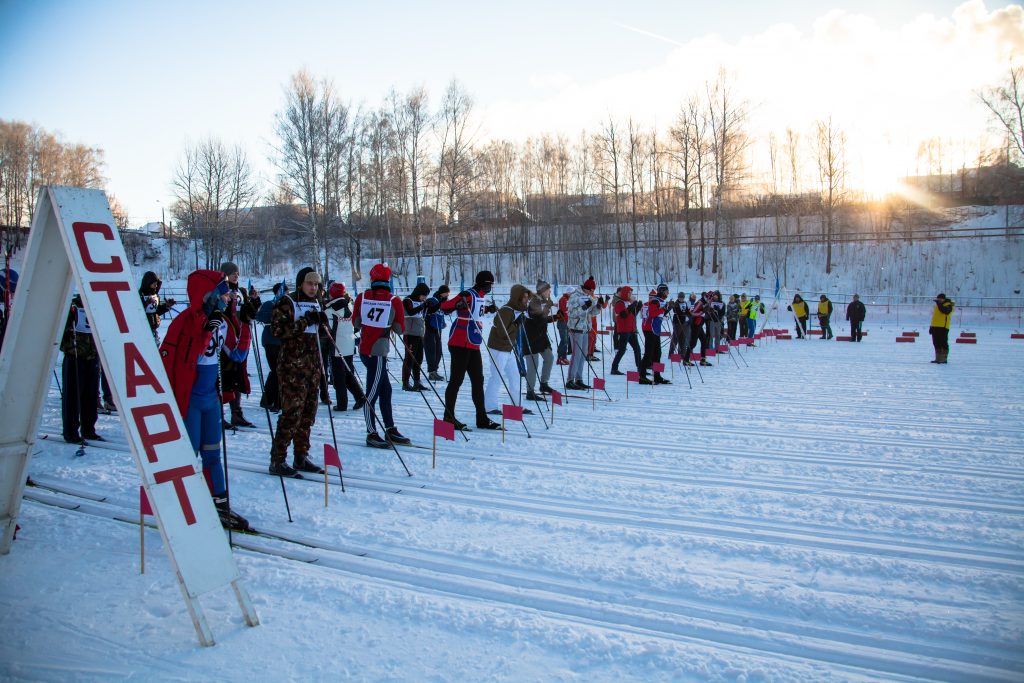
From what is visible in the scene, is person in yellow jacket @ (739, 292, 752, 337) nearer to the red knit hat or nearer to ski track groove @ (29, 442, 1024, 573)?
the red knit hat

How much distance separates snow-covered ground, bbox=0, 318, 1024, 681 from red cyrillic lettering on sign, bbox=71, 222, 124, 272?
71.2 inches

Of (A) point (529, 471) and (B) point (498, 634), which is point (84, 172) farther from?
(B) point (498, 634)

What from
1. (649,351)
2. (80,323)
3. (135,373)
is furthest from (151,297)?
(649,351)

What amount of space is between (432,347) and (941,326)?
1181cm

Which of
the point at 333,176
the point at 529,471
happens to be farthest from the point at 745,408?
the point at 333,176

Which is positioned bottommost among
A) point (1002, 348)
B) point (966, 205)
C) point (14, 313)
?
point (1002, 348)

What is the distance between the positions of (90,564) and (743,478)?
16.7 feet

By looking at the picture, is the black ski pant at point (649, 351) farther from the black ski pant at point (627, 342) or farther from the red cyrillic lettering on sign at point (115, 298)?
the red cyrillic lettering on sign at point (115, 298)

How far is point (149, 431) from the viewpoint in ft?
9.77

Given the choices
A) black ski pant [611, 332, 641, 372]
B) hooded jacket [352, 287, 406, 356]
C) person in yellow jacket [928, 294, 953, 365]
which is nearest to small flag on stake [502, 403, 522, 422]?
hooded jacket [352, 287, 406, 356]

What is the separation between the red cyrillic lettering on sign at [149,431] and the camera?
2949 mm

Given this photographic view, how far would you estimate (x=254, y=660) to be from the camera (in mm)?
2791

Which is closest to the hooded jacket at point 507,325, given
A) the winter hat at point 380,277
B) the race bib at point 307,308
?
the winter hat at point 380,277

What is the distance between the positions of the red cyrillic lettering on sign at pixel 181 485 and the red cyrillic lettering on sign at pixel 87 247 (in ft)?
3.58
